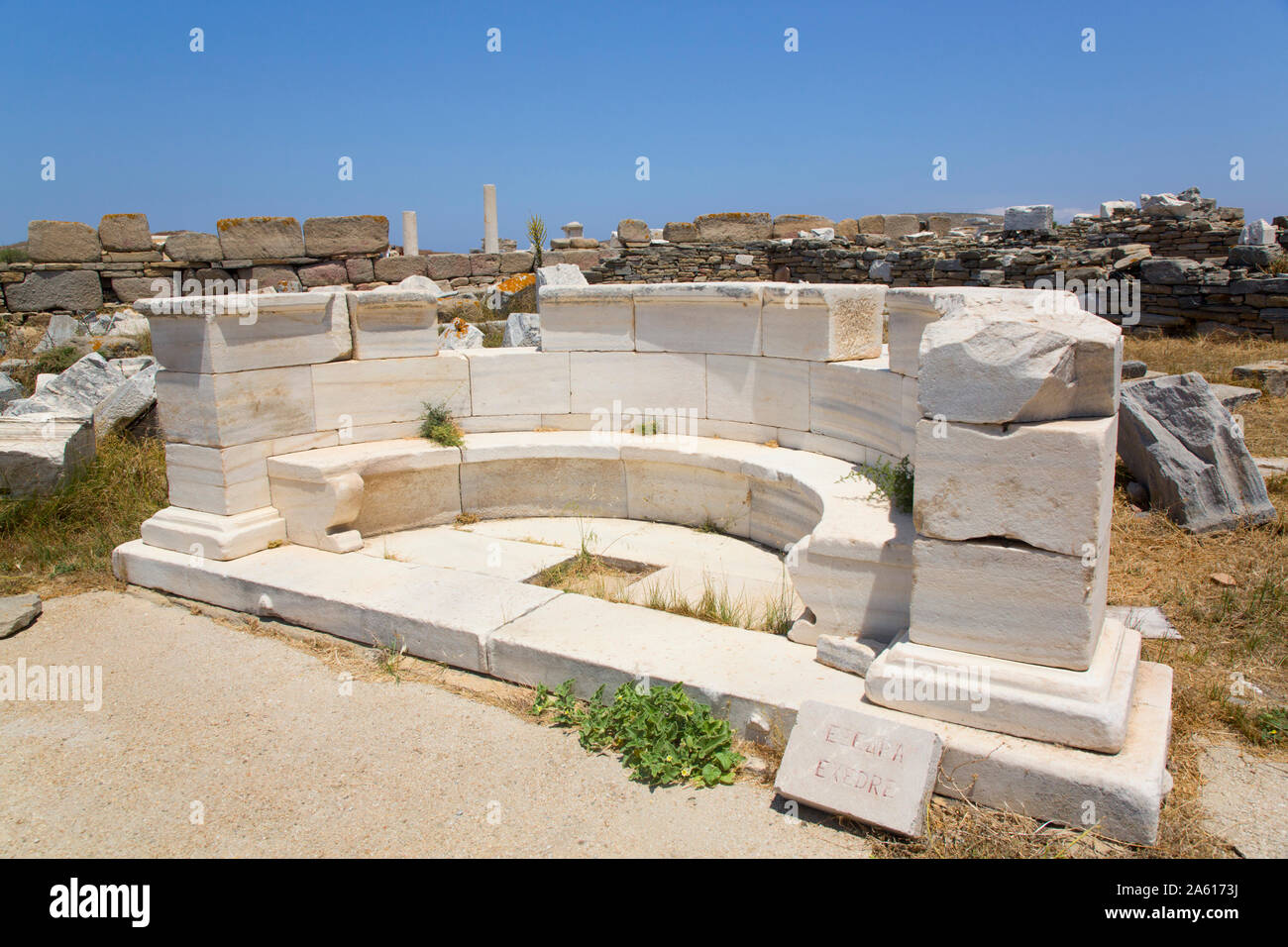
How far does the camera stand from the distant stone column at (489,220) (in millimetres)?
21031

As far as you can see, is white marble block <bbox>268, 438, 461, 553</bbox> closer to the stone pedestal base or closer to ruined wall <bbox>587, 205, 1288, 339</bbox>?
the stone pedestal base

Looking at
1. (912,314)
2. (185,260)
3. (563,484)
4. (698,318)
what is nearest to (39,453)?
(563,484)

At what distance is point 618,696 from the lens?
11.4ft

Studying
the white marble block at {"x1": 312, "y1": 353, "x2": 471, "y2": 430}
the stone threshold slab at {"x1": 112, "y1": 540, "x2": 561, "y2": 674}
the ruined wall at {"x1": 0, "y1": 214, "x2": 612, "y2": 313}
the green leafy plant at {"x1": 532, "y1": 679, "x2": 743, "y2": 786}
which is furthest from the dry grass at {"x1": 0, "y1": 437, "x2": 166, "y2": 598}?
the ruined wall at {"x1": 0, "y1": 214, "x2": 612, "y2": 313}

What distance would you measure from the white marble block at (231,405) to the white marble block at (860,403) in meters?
3.23

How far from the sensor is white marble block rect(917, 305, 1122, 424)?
9.48ft

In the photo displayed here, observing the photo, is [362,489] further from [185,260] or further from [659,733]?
[185,260]

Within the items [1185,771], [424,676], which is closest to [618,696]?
[424,676]

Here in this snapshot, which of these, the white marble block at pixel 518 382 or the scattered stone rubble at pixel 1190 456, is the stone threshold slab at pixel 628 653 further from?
the scattered stone rubble at pixel 1190 456

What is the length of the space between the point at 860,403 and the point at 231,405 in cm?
364

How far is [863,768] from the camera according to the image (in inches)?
114

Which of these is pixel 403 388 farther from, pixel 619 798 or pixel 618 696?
pixel 619 798

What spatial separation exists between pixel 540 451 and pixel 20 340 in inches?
405

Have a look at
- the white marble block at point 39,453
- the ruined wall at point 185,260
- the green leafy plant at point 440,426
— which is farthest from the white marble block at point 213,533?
the ruined wall at point 185,260
